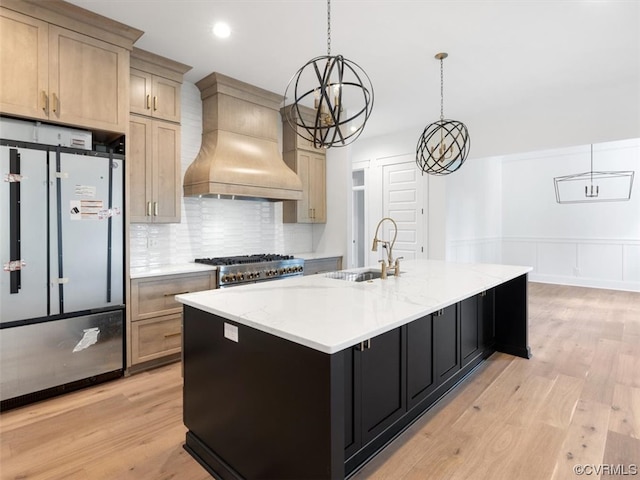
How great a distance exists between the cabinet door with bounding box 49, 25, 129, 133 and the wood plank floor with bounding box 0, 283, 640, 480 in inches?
82.6

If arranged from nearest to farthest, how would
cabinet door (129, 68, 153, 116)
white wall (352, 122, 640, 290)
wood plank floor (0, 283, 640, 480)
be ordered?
wood plank floor (0, 283, 640, 480), cabinet door (129, 68, 153, 116), white wall (352, 122, 640, 290)

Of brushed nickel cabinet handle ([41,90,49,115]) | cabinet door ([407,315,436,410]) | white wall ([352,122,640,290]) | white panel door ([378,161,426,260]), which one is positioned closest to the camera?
cabinet door ([407,315,436,410])

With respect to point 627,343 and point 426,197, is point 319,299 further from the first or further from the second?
point 426,197

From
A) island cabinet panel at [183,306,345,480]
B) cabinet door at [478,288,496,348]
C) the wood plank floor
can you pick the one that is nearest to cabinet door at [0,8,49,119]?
island cabinet panel at [183,306,345,480]

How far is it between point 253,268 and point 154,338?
1.10 metres

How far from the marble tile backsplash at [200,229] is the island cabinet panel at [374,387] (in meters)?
2.69

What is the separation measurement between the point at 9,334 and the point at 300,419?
7.35 feet

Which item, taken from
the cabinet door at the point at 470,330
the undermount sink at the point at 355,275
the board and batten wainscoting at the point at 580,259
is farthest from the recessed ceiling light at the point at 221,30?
the board and batten wainscoting at the point at 580,259

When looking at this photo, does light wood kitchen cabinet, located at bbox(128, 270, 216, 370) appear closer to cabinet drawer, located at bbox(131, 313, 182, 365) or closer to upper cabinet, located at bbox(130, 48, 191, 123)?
cabinet drawer, located at bbox(131, 313, 182, 365)

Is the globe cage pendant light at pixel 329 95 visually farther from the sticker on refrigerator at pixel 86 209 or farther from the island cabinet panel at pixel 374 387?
the sticker on refrigerator at pixel 86 209

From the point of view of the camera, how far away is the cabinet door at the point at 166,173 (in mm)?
3318

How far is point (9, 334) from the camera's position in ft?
7.78

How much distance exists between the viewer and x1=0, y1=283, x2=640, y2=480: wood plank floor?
5.96ft

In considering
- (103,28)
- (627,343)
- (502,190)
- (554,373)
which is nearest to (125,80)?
(103,28)
